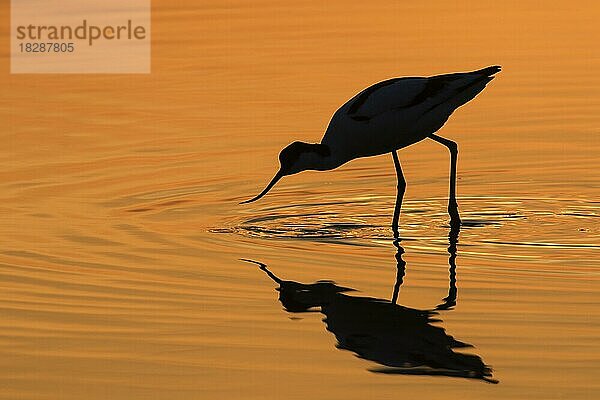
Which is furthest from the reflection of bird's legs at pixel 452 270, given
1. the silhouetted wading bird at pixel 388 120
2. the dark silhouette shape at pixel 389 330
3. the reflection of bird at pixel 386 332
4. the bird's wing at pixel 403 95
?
the bird's wing at pixel 403 95

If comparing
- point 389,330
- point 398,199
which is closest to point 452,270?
point 389,330

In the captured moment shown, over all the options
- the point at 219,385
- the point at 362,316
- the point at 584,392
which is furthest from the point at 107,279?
the point at 584,392

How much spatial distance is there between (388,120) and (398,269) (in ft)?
6.56

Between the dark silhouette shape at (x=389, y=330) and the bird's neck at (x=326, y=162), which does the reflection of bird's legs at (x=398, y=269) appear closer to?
the dark silhouette shape at (x=389, y=330)

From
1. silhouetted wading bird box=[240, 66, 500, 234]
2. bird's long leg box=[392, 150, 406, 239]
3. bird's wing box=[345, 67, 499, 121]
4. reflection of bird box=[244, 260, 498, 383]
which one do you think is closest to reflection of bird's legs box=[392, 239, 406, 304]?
reflection of bird box=[244, 260, 498, 383]

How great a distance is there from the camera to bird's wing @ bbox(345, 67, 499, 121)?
12898 mm

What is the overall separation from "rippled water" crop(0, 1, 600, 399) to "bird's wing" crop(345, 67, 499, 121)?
825 mm

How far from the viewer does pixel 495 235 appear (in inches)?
485

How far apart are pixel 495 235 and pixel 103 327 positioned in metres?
3.54

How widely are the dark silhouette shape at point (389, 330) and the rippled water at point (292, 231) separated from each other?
0.08ft

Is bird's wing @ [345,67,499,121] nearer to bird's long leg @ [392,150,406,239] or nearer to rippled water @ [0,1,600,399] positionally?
bird's long leg @ [392,150,406,239]

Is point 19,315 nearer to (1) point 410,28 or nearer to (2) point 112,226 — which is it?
(2) point 112,226

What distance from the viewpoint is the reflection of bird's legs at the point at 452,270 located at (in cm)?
1016

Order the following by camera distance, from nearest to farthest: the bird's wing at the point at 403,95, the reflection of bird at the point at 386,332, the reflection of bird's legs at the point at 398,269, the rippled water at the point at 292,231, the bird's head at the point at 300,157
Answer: the reflection of bird at the point at 386,332, the rippled water at the point at 292,231, the reflection of bird's legs at the point at 398,269, the bird's wing at the point at 403,95, the bird's head at the point at 300,157
